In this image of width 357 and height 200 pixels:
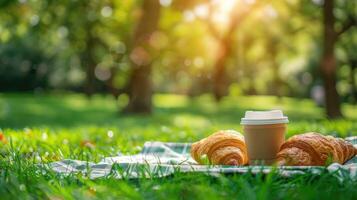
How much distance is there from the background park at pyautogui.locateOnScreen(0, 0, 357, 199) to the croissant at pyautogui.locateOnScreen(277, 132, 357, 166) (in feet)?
1.27

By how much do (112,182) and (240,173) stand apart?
631 millimetres

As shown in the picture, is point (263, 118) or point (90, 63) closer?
point (263, 118)

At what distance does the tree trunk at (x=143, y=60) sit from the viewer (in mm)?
15125

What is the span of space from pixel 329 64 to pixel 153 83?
7108 mm

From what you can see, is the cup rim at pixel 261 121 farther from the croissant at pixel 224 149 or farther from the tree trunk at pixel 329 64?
the tree trunk at pixel 329 64

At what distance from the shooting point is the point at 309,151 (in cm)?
321

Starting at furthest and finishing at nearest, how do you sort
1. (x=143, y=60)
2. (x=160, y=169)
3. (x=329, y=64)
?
(x=143, y=60) → (x=329, y=64) → (x=160, y=169)

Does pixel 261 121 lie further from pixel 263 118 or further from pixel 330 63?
pixel 330 63

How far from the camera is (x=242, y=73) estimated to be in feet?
151

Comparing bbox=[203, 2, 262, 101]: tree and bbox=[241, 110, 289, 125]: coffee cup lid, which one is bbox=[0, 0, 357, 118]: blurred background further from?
bbox=[241, 110, 289, 125]: coffee cup lid

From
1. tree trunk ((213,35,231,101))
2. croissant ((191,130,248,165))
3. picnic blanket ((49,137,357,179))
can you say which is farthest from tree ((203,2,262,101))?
picnic blanket ((49,137,357,179))

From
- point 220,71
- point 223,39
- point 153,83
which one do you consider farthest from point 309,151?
point 220,71

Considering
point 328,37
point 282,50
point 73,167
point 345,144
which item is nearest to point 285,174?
point 345,144

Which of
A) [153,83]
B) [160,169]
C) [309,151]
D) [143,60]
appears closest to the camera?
[160,169]
